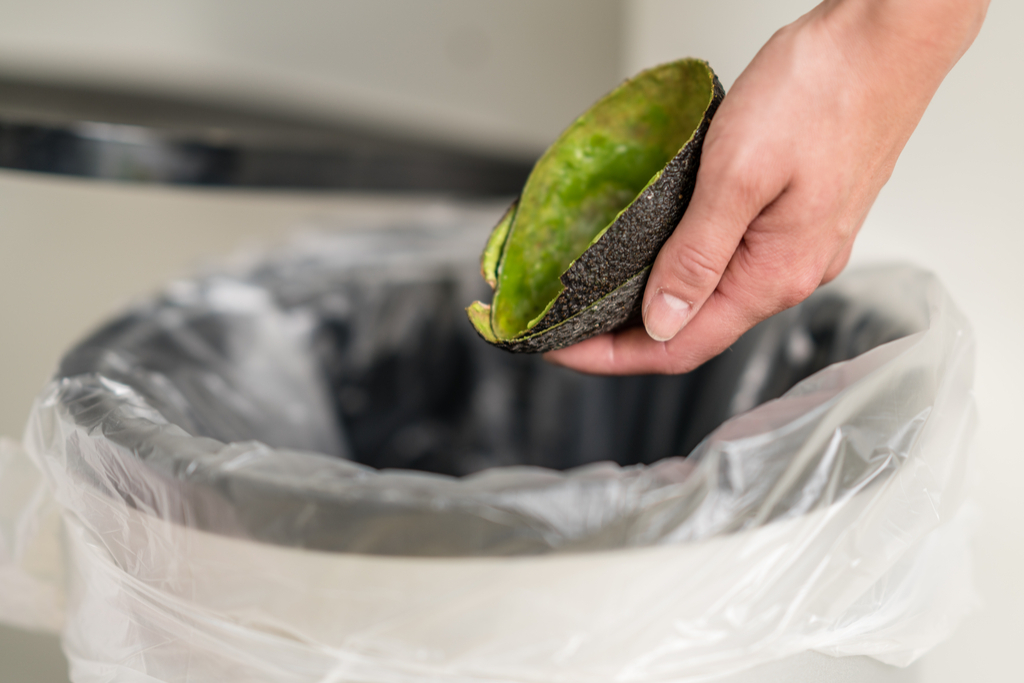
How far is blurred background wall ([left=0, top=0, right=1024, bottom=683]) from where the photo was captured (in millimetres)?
383

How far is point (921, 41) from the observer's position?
26cm

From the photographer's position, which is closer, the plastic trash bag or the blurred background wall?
the plastic trash bag

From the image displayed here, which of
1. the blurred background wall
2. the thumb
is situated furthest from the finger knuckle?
the blurred background wall

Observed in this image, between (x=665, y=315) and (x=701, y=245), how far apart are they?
0.04 metres

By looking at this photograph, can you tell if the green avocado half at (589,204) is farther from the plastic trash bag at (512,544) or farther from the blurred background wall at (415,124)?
the blurred background wall at (415,124)

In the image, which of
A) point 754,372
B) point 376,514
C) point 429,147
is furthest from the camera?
point 429,147

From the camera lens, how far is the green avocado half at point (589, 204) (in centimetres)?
30

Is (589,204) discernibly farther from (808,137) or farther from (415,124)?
(415,124)

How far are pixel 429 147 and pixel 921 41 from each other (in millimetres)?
805

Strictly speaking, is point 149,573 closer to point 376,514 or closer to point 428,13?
point 376,514

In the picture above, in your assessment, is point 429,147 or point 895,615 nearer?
point 895,615

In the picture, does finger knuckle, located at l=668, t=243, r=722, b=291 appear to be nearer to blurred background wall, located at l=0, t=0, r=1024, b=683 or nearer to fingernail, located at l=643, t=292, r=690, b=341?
fingernail, located at l=643, t=292, r=690, b=341

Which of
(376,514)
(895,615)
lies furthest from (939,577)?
(376,514)

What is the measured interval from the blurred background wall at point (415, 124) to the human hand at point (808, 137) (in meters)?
0.13
